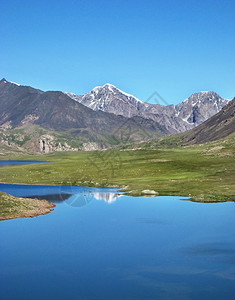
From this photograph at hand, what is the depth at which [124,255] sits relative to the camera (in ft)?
154

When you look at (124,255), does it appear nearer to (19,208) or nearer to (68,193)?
(19,208)

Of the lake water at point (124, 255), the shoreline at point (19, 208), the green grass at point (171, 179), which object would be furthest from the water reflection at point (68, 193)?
the lake water at point (124, 255)

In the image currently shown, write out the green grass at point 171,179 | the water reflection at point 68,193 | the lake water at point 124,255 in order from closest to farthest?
1. the lake water at point 124,255
2. the water reflection at point 68,193
3. the green grass at point 171,179

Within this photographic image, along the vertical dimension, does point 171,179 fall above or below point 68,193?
above

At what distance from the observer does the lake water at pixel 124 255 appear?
36688 millimetres

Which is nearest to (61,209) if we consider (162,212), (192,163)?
(162,212)

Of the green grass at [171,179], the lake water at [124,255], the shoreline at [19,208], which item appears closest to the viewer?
the lake water at [124,255]

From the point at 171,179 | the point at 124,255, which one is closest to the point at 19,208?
the point at 124,255

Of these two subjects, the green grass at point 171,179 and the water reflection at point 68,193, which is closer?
the water reflection at point 68,193

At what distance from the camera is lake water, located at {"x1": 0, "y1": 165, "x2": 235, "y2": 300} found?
36688 mm

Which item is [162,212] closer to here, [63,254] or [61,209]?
[61,209]

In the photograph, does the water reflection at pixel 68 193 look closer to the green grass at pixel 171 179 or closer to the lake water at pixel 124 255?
the green grass at pixel 171 179

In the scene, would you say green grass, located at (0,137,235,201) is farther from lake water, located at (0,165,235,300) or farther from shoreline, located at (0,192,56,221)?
shoreline, located at (0,192,56,221)

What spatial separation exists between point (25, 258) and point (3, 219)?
21.4 m
